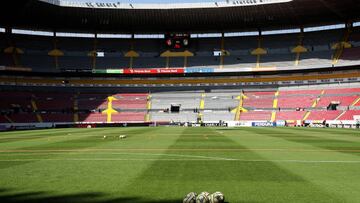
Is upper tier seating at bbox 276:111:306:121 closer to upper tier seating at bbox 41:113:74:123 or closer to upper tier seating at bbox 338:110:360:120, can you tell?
upper tier seating at bbox 338:110:360:120

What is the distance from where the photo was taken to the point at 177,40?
258ft

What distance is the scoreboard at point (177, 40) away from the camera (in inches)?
3088

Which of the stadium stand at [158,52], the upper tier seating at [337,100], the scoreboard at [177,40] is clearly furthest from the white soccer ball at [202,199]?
the scoreboard at [177,40]

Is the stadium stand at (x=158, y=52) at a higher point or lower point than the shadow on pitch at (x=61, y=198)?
higher

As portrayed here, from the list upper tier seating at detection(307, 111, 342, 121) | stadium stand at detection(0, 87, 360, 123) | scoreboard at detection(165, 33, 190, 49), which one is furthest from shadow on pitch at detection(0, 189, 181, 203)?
scoreboard at detection(165, 33, 190, 49)

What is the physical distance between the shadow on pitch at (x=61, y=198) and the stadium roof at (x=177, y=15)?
53.9 meters

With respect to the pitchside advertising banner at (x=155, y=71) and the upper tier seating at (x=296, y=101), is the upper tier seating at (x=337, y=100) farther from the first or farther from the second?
the pitchside advertising banner at (x=155, y=71)

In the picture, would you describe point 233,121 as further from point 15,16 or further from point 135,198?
point 135,198

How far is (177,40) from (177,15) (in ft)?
35.2

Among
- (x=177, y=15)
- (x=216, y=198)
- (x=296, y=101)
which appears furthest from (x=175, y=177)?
(x=296, y=101)

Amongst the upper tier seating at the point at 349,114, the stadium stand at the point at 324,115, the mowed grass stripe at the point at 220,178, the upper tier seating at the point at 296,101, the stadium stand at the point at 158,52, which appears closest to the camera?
the mowed grass stripe at the point at 220,178

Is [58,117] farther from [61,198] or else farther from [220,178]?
[61,198]

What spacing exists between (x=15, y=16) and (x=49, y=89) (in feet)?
57.2

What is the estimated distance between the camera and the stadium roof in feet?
200
